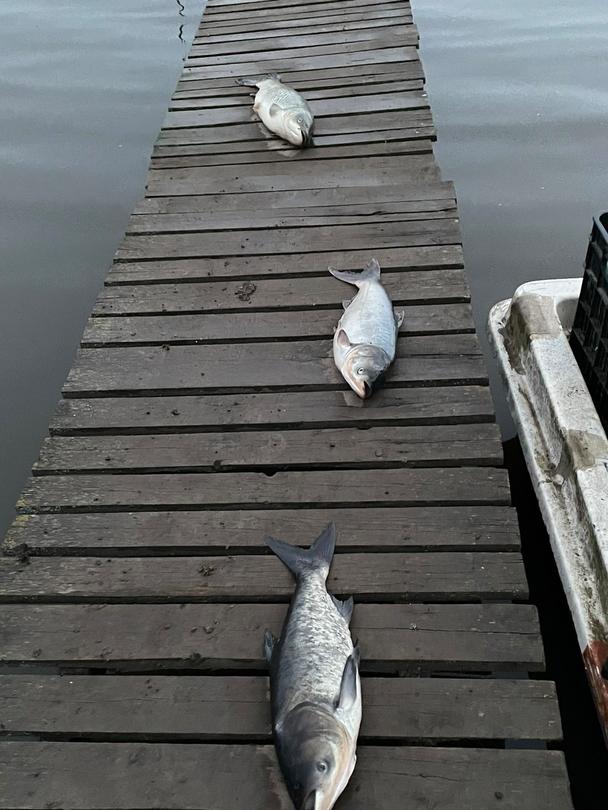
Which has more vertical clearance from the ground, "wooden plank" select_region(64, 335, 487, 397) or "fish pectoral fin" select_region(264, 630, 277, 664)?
"wooden plank" select_region(64, 335, 487, 397)

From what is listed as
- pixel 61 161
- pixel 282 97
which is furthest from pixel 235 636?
pixel 61 161

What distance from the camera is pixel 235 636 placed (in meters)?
2.47

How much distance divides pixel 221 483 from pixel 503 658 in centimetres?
136

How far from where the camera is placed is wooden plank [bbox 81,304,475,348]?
12.2 ft

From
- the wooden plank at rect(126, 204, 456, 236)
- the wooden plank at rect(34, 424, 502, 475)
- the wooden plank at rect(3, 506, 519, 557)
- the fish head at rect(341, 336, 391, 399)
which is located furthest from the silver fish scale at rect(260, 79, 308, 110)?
the wooden plank at rect(3, 506, 519, 557)

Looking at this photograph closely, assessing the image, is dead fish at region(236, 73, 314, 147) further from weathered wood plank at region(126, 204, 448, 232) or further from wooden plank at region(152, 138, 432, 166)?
weathered wood plank at region(126, 204, 448, 232)

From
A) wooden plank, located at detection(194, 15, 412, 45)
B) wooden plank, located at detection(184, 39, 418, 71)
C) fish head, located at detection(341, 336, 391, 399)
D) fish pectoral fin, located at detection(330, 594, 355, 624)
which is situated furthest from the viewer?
wooden plank, located at detection(194, 15, 412, 45)

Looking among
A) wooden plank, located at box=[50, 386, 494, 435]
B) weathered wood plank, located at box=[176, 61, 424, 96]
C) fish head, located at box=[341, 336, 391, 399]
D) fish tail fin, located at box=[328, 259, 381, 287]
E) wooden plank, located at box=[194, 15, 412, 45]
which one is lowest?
wooden plank, located at box=[50, 386, 494, 435]

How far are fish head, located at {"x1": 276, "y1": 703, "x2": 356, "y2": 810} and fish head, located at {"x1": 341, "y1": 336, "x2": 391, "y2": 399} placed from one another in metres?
1.58

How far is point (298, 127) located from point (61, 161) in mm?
3491

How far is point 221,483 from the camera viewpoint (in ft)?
9.87

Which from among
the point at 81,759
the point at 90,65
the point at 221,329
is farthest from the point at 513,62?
the point at 81,759

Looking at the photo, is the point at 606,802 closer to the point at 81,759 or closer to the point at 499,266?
the point at 81,759

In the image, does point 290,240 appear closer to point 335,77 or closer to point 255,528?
point 255,528
